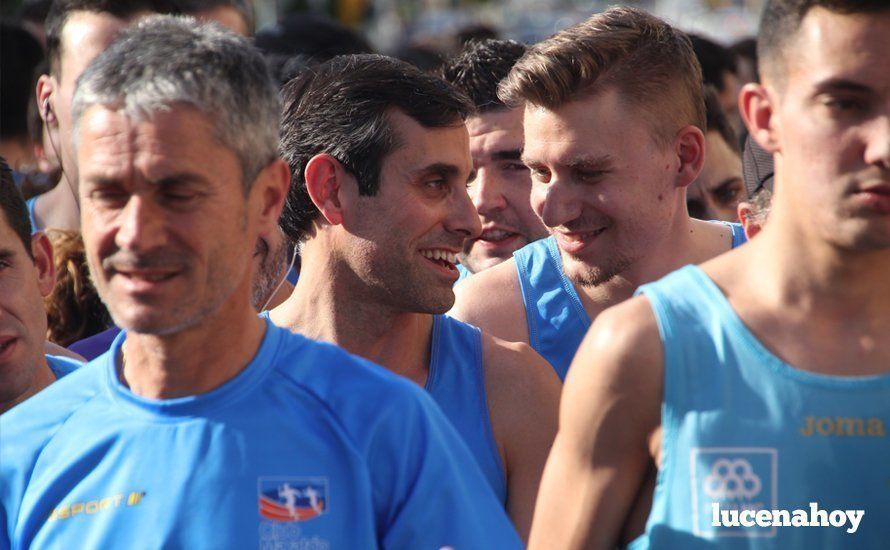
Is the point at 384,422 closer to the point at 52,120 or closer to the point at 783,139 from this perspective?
the point at 783,139

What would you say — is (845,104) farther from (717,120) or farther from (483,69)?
(717,120)

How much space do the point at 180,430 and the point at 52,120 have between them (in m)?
3.47

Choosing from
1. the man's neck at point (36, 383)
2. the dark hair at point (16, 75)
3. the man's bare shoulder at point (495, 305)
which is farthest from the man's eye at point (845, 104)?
the dark hair at point (16, 75)

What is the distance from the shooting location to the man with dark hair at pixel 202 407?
2.61 meters

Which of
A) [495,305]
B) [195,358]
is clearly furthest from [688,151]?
[195,358]

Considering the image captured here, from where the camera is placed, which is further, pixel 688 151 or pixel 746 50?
pixel 746 50

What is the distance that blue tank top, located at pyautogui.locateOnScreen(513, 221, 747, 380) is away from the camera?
4.50 metres

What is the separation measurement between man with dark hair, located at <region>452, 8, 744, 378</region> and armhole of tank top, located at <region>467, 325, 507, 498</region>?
0.58 m

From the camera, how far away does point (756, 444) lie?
8.34ft

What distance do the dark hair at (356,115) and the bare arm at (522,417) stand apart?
690 mm

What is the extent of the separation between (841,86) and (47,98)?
419 cm

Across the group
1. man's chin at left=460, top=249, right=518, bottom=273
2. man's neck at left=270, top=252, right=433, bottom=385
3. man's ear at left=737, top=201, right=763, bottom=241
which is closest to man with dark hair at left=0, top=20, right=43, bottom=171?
man's chin at left=460, top=249, right=518, bottom=273

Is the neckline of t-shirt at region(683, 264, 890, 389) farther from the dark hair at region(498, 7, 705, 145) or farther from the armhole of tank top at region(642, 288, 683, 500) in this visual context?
the dark hair at region(498, 7, 705, 145)

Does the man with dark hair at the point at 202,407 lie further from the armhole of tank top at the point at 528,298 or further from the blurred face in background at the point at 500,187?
the blurred face in background at the point at 500,187
